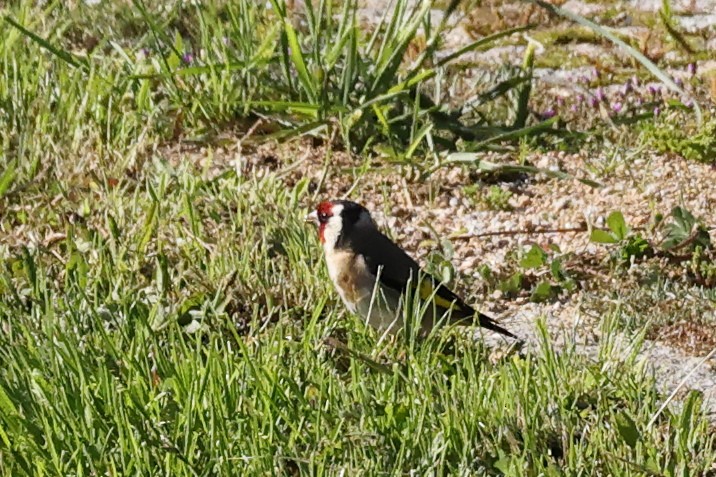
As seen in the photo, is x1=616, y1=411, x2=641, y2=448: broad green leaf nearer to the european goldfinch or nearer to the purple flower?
the european goldfinch

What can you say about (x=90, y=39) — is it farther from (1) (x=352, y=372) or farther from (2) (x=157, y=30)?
(1) (x=352, y=372)

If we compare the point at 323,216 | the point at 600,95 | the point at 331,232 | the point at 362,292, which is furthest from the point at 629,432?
the point at 600,95

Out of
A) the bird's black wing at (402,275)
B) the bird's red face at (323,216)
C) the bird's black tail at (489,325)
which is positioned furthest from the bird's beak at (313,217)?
the bird's black tail at (489,325)

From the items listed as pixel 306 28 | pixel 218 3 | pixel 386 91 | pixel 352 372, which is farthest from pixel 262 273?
pixel 218 3

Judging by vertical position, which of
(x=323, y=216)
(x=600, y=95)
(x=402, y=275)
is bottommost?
(x=402, y=275)

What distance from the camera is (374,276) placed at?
439 cm

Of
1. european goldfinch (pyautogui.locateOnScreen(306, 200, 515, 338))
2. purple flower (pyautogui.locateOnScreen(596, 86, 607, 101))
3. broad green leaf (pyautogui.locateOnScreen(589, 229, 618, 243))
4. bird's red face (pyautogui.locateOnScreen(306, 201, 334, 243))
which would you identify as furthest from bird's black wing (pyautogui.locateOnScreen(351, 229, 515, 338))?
purple flower (pyautogui.locateOnScreen(596, 86, 607, 101))

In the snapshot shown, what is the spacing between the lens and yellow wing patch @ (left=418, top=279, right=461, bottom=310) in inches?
165

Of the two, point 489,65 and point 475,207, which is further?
point 489,65

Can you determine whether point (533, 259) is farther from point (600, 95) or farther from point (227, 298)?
point (600, 95)

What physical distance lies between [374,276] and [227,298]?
0.48m

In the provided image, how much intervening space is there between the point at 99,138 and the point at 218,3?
1.70m

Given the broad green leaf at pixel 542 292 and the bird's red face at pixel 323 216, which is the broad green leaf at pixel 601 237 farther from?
the bird's red face at pixel 323 216

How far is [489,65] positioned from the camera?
22.1 feet
